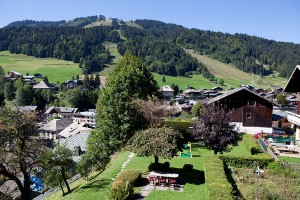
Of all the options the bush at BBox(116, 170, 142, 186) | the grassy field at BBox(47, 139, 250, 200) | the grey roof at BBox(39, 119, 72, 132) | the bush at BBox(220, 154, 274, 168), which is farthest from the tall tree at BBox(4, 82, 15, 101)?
the bush at BBox(220, 154, 274, 168)

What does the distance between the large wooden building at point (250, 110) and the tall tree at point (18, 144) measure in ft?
92.0

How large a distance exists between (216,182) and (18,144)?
532 inches

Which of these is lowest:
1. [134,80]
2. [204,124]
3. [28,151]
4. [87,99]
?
[87,99]

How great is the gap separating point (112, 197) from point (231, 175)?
28.6ft

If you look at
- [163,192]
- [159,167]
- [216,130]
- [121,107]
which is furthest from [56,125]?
[163,192]

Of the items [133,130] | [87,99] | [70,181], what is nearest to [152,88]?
[133,130]

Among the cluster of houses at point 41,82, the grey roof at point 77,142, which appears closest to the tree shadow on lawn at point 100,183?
the grey roof at point 77,142

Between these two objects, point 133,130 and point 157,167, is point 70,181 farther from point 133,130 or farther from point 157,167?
point 157,167

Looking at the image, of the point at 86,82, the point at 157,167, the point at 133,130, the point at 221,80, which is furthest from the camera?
the point at 221,80

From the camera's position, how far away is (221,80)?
646 ft

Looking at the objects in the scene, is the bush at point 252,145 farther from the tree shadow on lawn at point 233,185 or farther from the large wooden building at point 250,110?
the large wooden building at point 250,110

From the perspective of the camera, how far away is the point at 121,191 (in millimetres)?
18219

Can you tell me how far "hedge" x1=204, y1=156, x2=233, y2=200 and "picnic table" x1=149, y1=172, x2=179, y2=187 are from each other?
238cm

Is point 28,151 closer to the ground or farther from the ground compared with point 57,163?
farther from the ground
